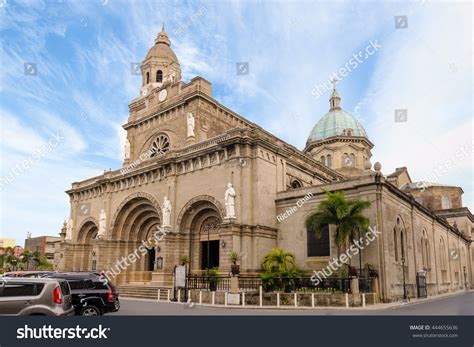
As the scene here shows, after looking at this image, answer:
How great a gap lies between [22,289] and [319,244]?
2036cm

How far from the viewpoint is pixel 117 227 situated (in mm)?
38656

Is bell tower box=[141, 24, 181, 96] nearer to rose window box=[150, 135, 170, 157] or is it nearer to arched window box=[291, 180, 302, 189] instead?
rose window box=[150, 135, 170, 157]

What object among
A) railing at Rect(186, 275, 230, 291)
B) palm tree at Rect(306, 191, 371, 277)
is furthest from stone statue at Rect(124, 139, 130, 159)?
palm tree at Rect(306, 191, 371, 277)

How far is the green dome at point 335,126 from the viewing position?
5228 centimetres

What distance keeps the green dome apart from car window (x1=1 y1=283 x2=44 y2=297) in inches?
1769

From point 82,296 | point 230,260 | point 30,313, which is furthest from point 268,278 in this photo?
point 30,313

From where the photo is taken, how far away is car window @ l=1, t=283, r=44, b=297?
10.7 meters

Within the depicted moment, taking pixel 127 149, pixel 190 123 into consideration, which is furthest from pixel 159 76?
pixel 190 123

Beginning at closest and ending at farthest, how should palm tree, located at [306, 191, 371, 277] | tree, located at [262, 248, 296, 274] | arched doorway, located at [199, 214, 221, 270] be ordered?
tree, located at [262, 248, 296, 274], palm tree, located at [306, 191, 371, 277], arched doorway, located at [199, 214, 221, 270]

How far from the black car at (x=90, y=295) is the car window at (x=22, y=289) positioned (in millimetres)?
4215

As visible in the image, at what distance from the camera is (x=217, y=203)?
29484 millimetres

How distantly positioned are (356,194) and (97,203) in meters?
26.0

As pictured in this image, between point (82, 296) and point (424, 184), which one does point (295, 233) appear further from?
point (424, 184)

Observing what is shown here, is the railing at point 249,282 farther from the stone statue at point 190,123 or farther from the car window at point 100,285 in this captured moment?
the stone statue at point 190,123
